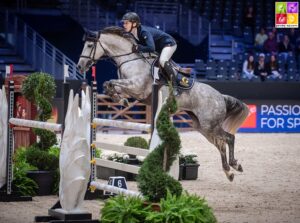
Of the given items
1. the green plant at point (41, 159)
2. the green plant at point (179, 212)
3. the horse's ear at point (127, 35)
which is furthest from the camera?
the horse's ear at point (127, 35)

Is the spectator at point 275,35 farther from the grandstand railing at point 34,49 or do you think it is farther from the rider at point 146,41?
the rider at point 146,41

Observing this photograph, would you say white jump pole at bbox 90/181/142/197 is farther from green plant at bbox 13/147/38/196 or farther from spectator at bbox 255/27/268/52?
spectator at bbox 255/27/268/52

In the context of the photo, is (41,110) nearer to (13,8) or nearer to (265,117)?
(265,117)

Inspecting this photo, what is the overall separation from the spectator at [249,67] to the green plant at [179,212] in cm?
1666

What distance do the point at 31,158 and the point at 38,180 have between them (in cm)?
30

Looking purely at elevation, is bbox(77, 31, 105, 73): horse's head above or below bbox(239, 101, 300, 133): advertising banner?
above

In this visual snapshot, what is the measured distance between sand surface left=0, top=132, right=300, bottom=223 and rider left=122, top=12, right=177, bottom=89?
1679 millimetres

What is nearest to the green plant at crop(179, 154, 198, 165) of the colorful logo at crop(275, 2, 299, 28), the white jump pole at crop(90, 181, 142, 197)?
the white jump pole at crop(90, 181, 142, 197)

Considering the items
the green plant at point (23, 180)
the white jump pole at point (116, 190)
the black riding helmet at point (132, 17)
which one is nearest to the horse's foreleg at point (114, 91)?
the black riding helmet at point (132, 17)

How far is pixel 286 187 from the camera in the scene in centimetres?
1120

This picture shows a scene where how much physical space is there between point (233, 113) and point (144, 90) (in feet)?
5.64

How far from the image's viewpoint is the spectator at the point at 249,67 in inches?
904

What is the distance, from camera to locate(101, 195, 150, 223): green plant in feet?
21.4

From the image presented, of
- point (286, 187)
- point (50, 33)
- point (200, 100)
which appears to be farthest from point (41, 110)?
point (50, 33)
